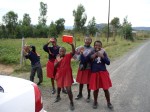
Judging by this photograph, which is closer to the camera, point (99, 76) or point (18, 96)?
point (18, 96)

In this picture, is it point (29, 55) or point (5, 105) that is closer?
point (5, 105)

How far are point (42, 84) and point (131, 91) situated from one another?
283 centimetres

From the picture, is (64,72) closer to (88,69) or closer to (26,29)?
(88,69)

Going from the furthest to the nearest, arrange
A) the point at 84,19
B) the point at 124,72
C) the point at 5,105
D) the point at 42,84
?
the point at 84,19, the point at 124,72, the point at 42,84, the point at 5,105

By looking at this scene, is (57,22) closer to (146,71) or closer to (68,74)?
(146,71)

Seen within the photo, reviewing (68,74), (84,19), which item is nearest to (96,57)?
(68,74)

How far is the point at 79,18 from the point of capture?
136ft

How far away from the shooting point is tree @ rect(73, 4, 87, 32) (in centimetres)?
4083

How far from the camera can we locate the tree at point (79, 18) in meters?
40.8

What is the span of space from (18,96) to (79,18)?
38709 millimetres

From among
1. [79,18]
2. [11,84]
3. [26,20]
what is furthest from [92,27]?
[11,84]

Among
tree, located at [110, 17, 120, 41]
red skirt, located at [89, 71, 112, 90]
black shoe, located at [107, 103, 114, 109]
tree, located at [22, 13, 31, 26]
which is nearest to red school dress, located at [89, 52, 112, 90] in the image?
red skirt, located at [89, 71, 112, 90]

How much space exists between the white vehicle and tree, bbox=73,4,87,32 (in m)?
37.5

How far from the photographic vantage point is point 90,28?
44625mm
